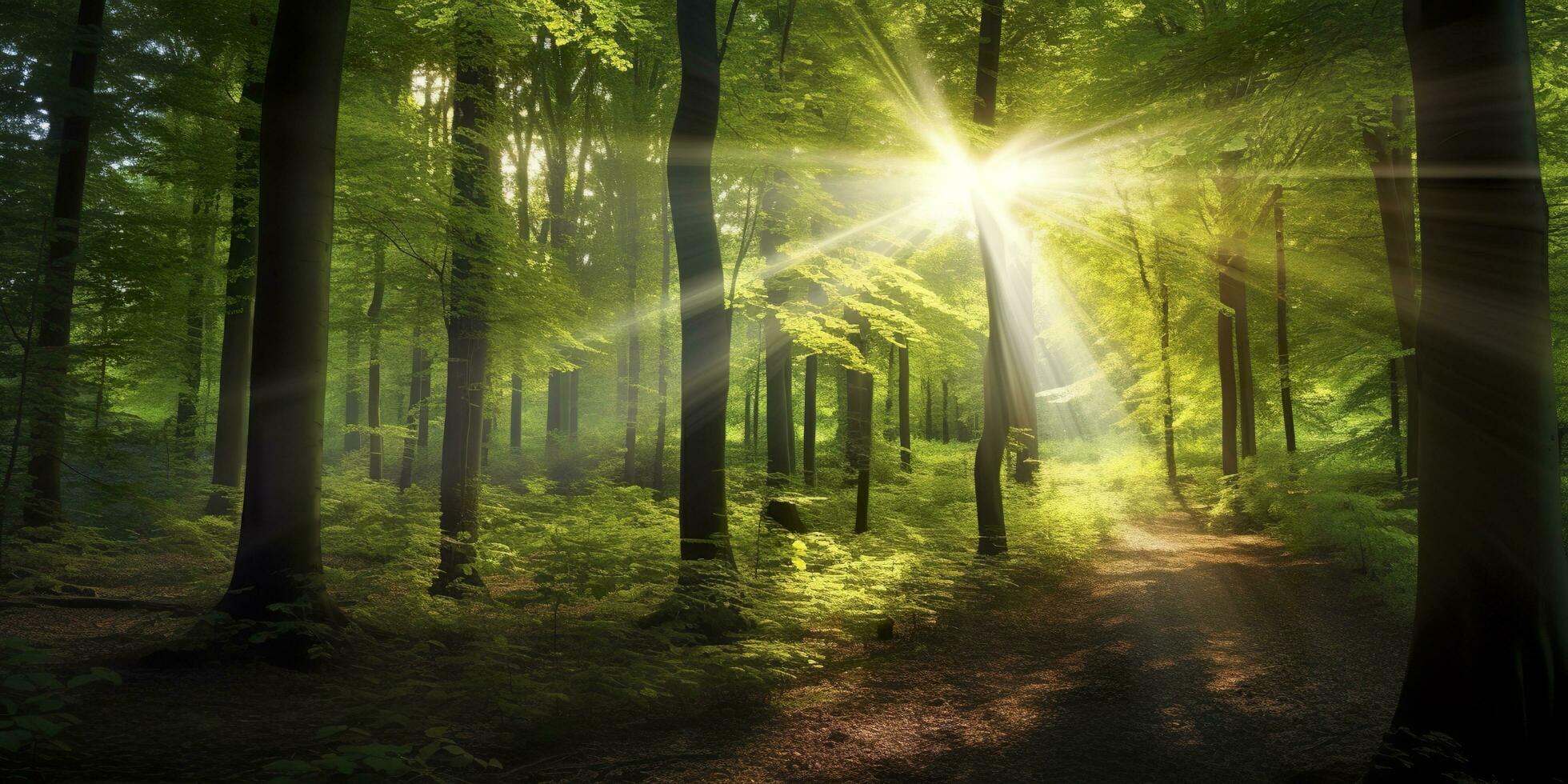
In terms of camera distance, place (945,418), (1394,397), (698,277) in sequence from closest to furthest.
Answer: (698,277), (1394,397), (945,418)

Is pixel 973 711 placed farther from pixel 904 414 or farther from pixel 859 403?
pixel 904 414

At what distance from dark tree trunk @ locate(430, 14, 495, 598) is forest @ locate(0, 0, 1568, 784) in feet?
0.22

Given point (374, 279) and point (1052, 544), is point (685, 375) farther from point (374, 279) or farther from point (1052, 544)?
point (374, 279)

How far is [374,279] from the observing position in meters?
14.3

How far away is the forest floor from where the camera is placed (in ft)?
15.0

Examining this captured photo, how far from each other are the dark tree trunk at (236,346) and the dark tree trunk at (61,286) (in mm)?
1835

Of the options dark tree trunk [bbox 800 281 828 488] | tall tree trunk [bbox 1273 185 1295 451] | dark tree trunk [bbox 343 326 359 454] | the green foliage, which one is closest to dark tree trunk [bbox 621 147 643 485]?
dark tree trunk [bbox 800 281 828 488]

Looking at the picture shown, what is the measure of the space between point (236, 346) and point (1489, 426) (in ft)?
52.6

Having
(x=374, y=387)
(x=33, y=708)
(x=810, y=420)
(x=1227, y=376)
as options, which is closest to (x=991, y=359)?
(x=810, y=420)

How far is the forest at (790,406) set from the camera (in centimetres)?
456

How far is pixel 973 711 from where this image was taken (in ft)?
20.3

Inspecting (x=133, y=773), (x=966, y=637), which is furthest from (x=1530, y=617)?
(x=133, y=773)

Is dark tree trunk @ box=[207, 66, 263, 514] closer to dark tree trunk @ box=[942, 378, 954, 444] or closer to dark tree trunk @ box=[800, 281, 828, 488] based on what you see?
dark tree trunk @ box=[800, 281, 828, 488]

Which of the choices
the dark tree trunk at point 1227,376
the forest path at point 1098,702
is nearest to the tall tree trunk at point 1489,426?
the forest path at point 1098,702
